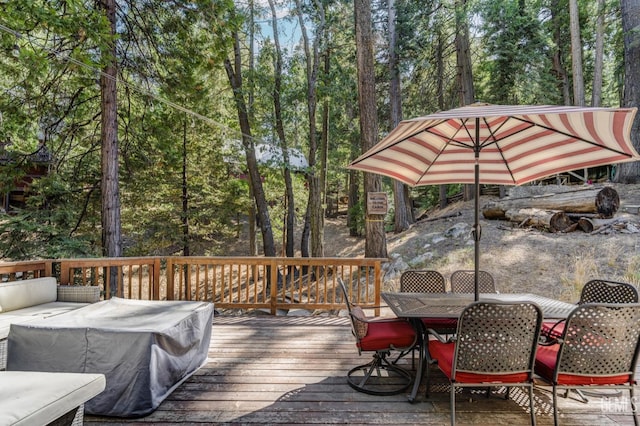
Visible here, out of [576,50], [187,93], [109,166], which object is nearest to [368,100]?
[187,93]

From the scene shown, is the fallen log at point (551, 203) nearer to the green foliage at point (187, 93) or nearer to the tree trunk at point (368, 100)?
the green foliage at point (187, 93)

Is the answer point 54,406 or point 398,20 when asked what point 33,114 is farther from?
point 398,20

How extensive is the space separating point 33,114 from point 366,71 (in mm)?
5866

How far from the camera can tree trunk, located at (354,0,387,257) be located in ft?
21.7

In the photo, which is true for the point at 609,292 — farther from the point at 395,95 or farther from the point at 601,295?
the point at 395,95

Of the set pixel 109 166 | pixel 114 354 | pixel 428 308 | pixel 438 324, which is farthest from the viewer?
pixel 109 166

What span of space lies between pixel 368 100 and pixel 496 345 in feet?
17.4

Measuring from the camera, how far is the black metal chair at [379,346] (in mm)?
2895

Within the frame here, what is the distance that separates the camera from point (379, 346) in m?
2.89

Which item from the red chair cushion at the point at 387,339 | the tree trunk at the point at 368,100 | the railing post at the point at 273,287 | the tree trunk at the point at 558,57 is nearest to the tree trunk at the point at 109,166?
the railing post at the point at 273,287

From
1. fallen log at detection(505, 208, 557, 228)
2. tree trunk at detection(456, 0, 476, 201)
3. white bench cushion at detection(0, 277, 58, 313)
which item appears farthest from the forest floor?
white bench cushion at detection(0, 277, 58, 313)

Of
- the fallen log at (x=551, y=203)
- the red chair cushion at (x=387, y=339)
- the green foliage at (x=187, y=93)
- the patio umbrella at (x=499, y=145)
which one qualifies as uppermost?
the green foliage at (x=187, y=93)

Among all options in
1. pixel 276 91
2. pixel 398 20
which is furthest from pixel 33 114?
pixel 398 20

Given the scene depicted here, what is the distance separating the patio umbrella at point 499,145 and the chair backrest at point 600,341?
789 millimetres
